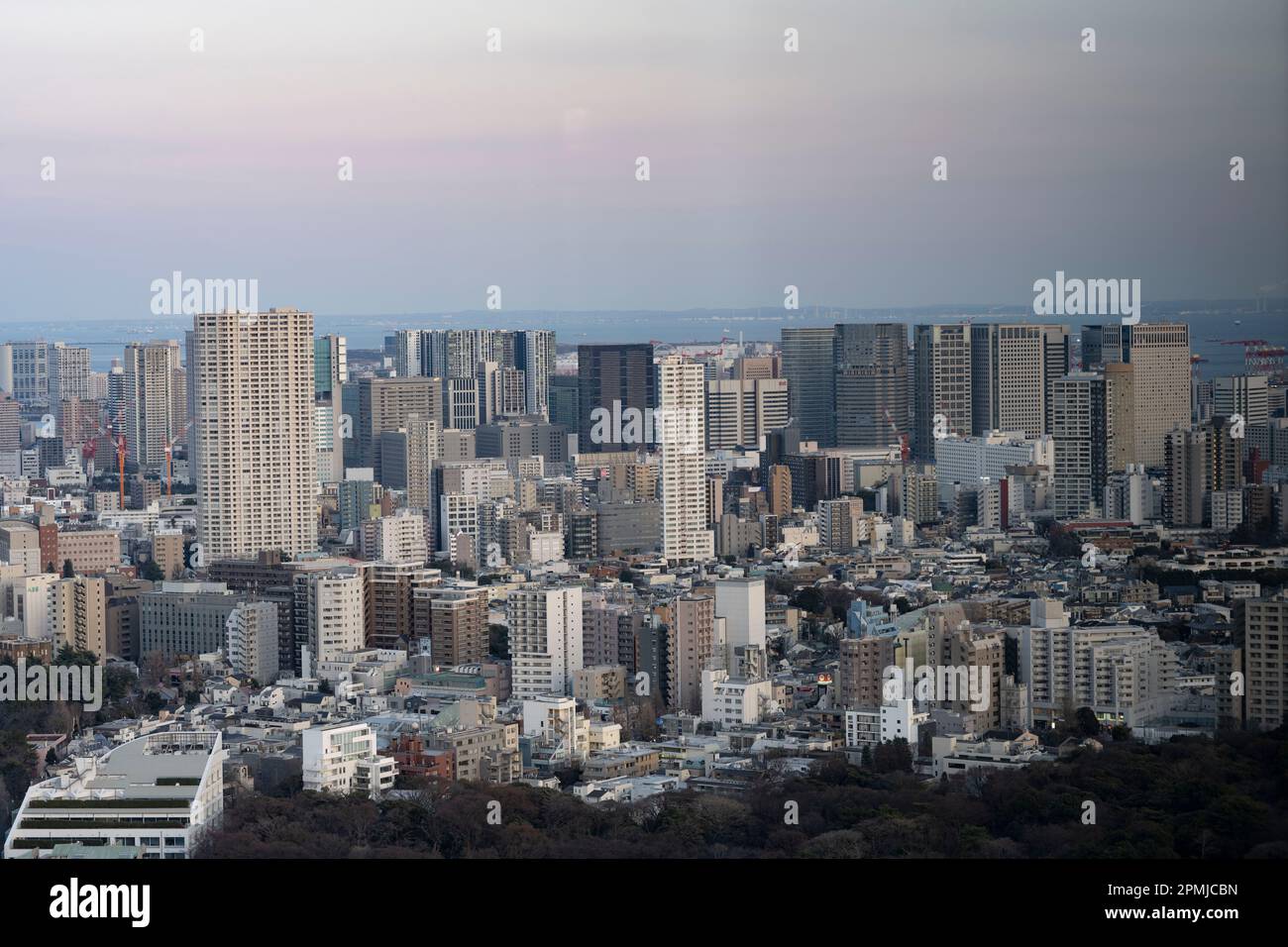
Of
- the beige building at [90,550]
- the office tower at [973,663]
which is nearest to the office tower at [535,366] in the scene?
the beige building at [90,550]

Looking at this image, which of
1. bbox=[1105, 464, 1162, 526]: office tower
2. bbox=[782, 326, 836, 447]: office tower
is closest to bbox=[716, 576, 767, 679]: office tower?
bbox=[1105, 464, 1162, 526]: office tower

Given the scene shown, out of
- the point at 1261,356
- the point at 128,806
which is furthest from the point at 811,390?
the point at 128,806

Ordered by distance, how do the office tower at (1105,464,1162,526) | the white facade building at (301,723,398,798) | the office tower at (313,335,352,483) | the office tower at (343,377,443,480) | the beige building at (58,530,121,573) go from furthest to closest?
the office tower at (343,377,443,480), the office tower at (313,335,352,483), the office tower at (1105,464,1162,526), the beige building at (58,530,121,573), the white facade building at (301,723,398,798)

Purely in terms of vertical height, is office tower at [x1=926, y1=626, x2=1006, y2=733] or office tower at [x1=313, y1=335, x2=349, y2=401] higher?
office tower at [x1=313, y1=335, x2=349, y2=401]

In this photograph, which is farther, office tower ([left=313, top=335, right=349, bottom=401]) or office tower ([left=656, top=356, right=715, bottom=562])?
office tower ([left=313, top=335, right=349, bottom=401])

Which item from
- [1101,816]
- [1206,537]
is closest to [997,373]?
[1206,537]

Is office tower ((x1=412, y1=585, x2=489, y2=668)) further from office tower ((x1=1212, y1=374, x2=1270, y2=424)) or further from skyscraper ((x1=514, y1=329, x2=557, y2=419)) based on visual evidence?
skyscraper ((x1=514, y1=329, x2=557, y2=419))

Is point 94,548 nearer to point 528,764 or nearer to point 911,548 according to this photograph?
point 911,548
